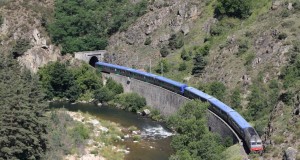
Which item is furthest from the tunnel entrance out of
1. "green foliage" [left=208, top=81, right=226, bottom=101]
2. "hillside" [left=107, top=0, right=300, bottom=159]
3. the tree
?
the tree

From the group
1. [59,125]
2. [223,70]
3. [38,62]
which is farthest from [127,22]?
[59,125]

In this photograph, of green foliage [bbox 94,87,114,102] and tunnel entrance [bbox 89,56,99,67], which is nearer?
green foliage [bbox 94,87,114,102]

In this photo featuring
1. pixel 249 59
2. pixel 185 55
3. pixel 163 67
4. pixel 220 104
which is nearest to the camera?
pixel 220 104

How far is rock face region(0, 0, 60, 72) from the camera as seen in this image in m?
107

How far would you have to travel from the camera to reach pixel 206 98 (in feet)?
232

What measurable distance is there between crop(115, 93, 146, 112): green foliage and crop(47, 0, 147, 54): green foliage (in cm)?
2252

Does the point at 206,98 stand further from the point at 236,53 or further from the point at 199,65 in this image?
the point at 199,65

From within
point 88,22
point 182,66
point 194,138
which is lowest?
point 194,138

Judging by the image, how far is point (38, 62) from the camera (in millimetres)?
107062

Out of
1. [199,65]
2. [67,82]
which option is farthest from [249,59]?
[67,82]

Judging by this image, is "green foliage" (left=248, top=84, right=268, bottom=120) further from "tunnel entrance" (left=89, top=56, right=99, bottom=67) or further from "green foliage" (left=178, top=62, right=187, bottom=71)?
"tunnel entrance" (left=89, top=56, right=99, bottom=67)

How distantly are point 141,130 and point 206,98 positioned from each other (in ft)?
39.7

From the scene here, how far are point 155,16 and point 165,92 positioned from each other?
2710 cm

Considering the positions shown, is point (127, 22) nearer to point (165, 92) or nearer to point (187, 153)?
point (165, 92)
